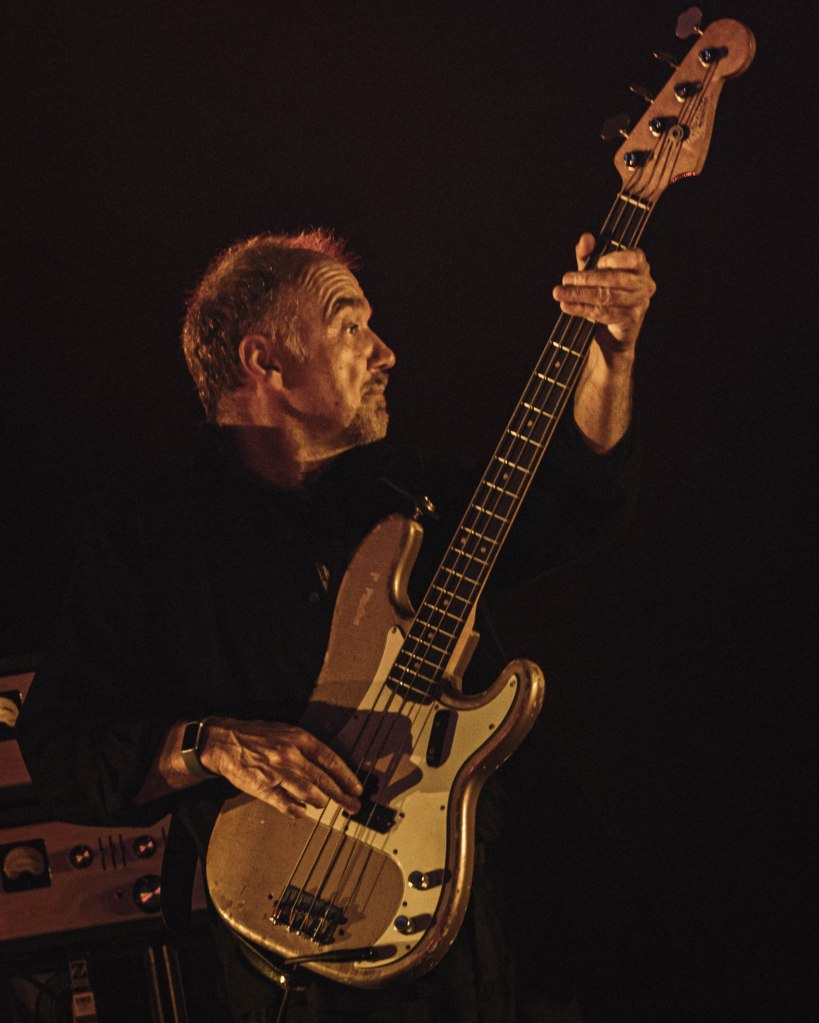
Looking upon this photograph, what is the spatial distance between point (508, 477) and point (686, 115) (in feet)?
2.45

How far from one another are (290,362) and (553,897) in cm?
122

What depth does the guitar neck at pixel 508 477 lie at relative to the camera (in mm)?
1870

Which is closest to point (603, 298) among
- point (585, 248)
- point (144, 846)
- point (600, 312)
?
point (600, 312)

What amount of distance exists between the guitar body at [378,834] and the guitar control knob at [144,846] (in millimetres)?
603

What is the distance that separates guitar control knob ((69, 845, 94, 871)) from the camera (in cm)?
232

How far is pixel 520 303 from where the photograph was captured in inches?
104

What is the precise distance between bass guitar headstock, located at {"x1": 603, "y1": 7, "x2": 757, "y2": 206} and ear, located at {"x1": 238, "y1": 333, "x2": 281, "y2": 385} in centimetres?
84

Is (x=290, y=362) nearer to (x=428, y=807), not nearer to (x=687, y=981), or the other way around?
(x=428, y=807)

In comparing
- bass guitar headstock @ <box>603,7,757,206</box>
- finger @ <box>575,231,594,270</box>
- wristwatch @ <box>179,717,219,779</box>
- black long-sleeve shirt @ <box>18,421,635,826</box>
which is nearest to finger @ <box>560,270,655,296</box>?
finger @ <box>575,231,594,270</box>

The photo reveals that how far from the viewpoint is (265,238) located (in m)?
2.51

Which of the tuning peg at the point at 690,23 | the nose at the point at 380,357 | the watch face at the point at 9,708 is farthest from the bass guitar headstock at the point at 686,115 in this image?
the watch face at the point at 9,708

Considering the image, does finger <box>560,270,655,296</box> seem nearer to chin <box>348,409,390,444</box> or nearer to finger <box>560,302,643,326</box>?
finger <box>560,302,643,326</box>

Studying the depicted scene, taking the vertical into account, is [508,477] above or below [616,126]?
below

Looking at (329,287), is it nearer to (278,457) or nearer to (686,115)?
(278,457)
